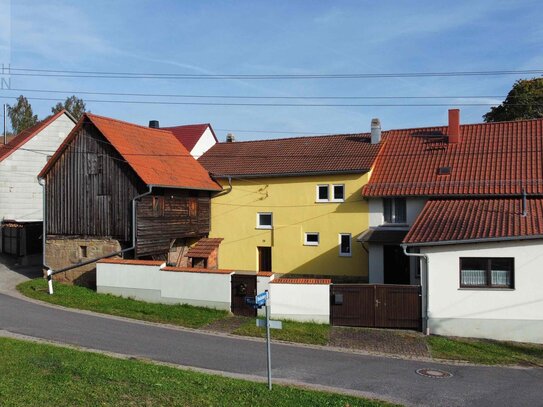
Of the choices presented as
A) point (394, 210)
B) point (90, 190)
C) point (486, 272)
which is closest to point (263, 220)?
point (394, 210)

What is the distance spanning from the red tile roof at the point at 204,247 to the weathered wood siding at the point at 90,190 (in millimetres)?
5351

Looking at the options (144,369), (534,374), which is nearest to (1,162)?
(144,369)

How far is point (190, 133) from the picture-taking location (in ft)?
130

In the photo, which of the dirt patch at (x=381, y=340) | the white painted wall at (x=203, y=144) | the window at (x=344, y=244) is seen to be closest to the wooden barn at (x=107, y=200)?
the window at (x=344, y=244)

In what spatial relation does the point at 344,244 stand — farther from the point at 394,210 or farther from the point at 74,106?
the point at 74,106

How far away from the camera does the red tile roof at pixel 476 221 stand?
17.8 meters

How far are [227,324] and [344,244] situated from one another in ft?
32.7

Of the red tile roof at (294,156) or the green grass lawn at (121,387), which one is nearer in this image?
the green grass lawn at (121,387)

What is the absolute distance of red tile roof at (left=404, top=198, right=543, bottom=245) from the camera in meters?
17.8

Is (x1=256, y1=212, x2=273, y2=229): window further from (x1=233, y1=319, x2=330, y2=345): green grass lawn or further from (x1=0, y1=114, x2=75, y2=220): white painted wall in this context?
(x1=0, y1=114, x2=75, y2=220): white painted wall

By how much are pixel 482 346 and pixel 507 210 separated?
6395 millimetres

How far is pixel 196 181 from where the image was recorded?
27.9 meters

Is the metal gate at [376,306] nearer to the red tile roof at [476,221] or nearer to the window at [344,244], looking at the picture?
the red tile roof at [476,221]

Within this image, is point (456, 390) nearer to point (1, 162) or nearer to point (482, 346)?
point (482, 346)
